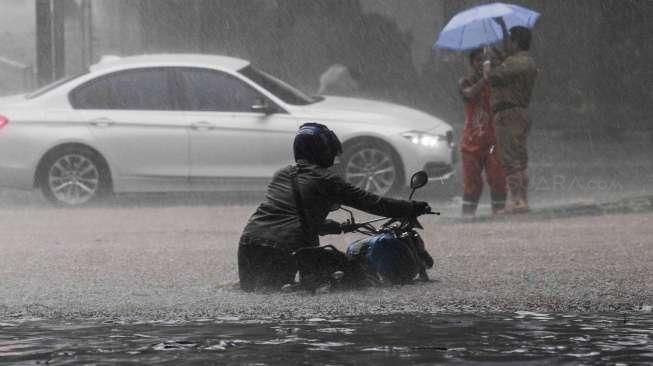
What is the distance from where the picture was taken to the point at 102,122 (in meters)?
16.7

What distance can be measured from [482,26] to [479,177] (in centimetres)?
138

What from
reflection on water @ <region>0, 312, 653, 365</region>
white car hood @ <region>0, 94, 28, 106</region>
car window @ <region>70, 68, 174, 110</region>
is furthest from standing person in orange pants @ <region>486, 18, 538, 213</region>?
reflection on water @ <region>0, 312, 653, 365</region>

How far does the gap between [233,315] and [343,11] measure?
15191 millimetres

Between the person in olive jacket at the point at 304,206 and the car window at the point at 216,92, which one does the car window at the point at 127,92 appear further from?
the person in olive jacket at the point at 304,206

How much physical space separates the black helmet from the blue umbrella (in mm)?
5480

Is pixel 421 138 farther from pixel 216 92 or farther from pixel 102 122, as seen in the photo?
pixel 102 122

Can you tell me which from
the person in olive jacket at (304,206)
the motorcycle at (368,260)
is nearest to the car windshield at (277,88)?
the motorcycle at (368,260)

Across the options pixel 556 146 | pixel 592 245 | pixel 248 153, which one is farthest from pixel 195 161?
pixel 556 146

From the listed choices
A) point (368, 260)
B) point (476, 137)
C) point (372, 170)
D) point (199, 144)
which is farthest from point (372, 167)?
point (368, 260)

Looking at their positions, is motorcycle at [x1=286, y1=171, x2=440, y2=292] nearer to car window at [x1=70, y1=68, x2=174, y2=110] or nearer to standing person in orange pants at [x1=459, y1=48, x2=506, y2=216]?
standing person in orange pants at [x1=459, y1=48, x2=506, y2=216]

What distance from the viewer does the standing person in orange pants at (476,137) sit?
1470 cm

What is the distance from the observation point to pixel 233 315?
9008 millimetres

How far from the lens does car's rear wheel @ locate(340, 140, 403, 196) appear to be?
16469mm

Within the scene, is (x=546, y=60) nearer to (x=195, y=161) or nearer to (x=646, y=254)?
(x=195, y=161)
